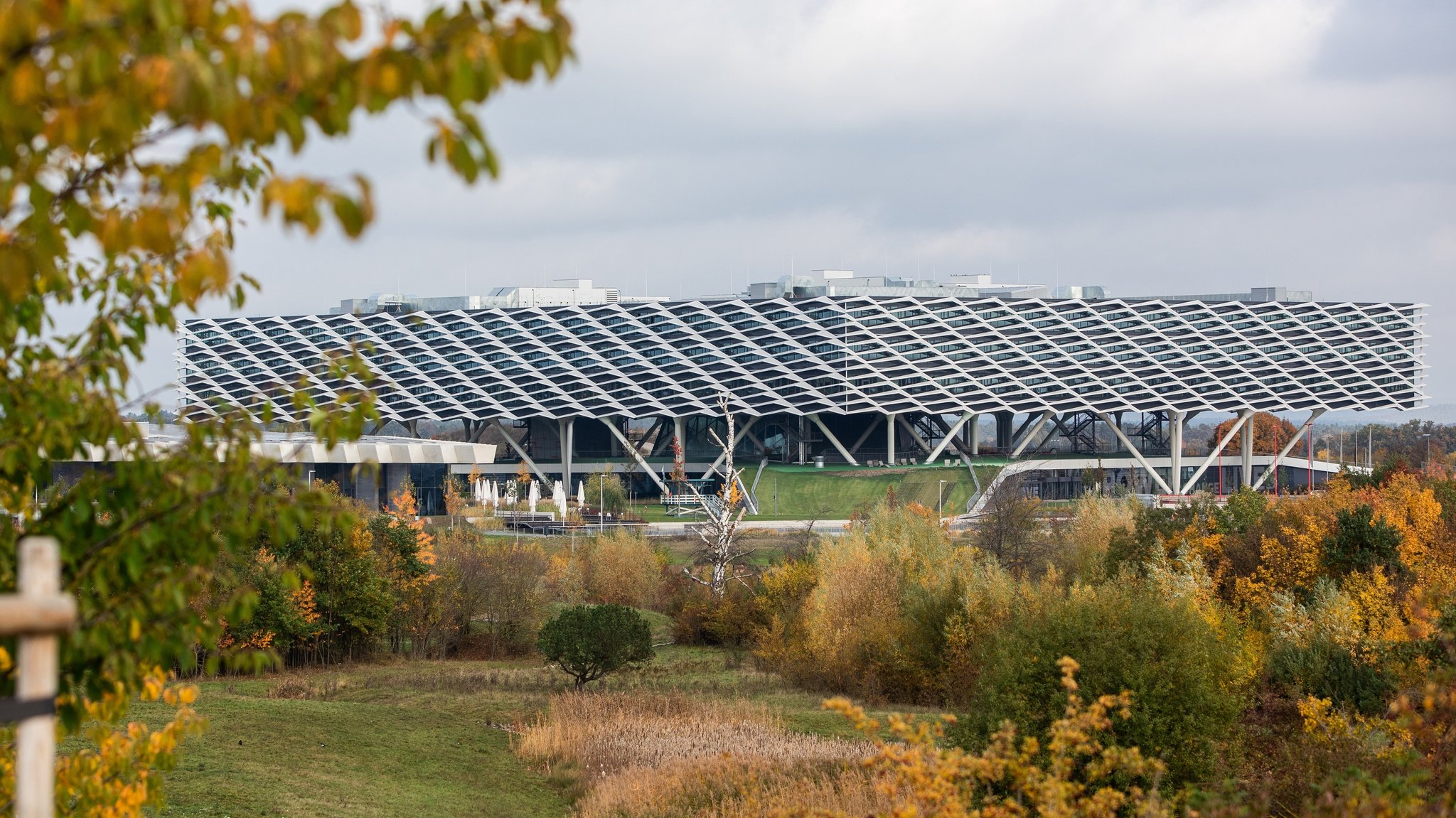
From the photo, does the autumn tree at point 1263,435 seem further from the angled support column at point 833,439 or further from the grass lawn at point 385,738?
the grass lawn at point 385,738

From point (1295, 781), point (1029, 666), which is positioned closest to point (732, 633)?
point (1029, 666)

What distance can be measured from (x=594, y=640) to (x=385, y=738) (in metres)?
7.73

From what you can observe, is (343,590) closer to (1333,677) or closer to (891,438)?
(1333,677)

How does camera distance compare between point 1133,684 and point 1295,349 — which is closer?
point 1133,684

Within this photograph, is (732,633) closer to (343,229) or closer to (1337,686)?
(1337,686)

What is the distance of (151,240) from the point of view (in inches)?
143

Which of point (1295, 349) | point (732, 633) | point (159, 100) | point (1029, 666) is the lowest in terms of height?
point (732, 633)

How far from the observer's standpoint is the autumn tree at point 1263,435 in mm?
115938

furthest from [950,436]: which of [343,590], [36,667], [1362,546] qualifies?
[36,667]

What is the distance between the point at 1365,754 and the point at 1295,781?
1141 millimetres

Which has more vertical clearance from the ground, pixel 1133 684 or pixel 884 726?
pixel 1133 684

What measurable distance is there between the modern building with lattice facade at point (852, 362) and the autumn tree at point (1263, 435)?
23.6 feet

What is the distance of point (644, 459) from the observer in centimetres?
10500

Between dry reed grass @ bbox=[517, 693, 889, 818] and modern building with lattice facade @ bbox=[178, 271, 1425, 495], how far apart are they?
72023 mm
